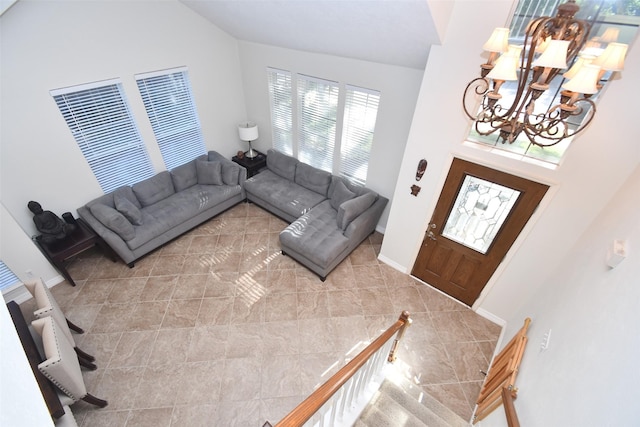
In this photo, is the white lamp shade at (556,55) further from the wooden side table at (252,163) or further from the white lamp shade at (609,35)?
the wooden side table at (252,163)

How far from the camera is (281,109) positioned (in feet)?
17.1

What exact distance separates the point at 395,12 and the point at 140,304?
4.29 meters

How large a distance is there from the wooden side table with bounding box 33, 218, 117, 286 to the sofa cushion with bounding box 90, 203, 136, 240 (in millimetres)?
241

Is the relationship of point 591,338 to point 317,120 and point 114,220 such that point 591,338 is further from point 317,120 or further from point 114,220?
point 114,220

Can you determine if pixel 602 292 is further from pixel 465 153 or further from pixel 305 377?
pixel 305 377

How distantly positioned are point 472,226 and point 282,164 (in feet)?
11.0

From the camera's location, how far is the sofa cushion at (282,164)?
5.25 metres

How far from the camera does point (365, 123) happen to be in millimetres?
4285

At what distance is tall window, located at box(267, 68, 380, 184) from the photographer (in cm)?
427

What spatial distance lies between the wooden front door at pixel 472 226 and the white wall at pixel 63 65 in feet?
Answer: 14.5

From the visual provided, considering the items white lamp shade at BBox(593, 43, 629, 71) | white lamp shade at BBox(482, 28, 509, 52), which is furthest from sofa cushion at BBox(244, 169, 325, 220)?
white lamp shade at BBox(593, 43, 629, 71)

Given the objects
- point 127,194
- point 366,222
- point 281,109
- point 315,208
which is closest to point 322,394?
point 366,222

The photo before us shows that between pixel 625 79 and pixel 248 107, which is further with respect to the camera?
pixel 248 107

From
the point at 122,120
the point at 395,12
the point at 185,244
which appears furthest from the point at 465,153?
the point at 122,120
